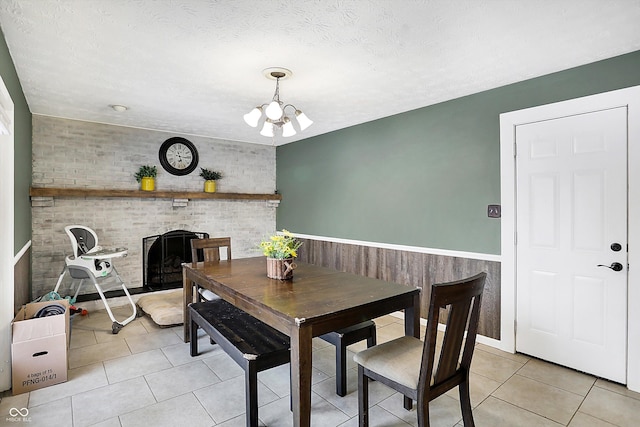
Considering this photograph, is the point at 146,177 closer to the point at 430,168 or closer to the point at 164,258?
the point at 164,258

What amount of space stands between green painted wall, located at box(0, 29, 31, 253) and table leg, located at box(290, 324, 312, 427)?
2.50m

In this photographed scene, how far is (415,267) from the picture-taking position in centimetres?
385

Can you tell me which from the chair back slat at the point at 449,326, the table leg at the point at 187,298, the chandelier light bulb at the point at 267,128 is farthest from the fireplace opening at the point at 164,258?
the chair back slat at the point at 449,326

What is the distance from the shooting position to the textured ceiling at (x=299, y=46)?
189cm

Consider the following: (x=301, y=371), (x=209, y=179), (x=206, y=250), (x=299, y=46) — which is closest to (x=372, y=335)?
(x=301, y=371)

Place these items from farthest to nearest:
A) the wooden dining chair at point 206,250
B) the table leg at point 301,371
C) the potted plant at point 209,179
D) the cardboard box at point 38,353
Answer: the potted plant at point 209,179
the wooden dining chair at point 206,250
the cardboard box at point 38,353
the table leg at point 301,371

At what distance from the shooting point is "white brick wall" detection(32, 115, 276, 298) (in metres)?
4.07

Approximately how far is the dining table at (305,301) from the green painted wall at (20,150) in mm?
1673

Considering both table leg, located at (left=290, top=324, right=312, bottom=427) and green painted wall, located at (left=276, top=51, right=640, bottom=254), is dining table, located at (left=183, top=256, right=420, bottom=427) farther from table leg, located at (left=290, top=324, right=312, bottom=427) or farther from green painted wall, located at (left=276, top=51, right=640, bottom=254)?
green painted wall, located at (left=276, top=51, right=640, bottom=254)

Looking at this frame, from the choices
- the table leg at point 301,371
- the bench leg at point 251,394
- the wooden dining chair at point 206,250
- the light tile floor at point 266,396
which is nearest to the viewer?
the table leg at point 301,371

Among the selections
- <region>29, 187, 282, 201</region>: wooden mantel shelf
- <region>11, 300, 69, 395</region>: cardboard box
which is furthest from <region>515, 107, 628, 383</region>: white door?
<region>29, 187, 282, 201</region>: wooden mantel shelf

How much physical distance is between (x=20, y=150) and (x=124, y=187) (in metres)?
1.45

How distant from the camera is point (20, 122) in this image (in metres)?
3.15

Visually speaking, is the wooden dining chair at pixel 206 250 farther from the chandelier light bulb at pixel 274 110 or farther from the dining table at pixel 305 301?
the chandelier light bulb at pixel 274 110
